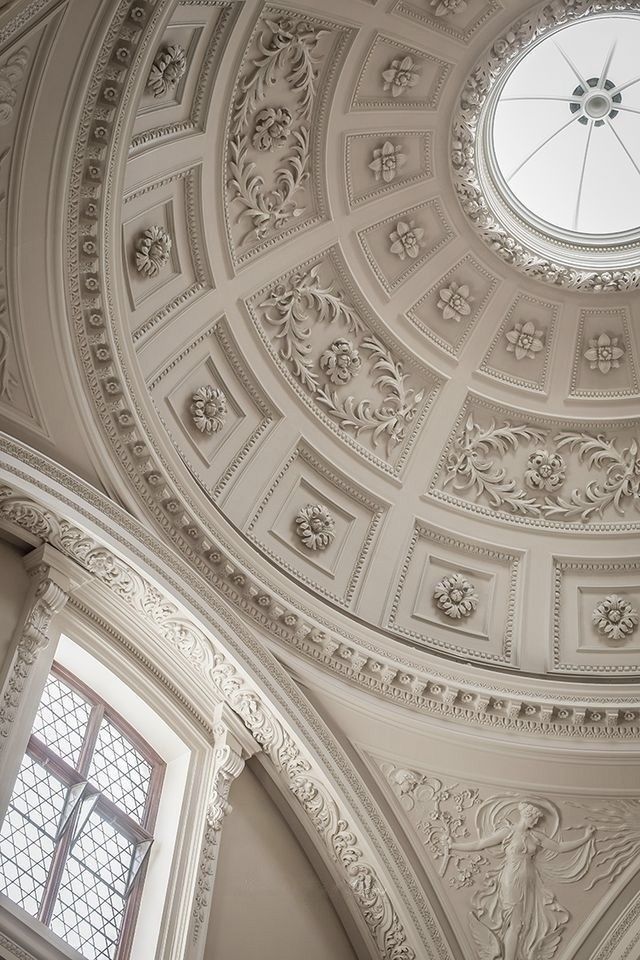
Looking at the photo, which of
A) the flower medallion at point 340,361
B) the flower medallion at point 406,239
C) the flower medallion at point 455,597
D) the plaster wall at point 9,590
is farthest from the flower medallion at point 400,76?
the plaster wall at point 9,590

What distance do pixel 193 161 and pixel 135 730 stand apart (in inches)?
236

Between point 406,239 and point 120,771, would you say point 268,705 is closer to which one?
point 120,771

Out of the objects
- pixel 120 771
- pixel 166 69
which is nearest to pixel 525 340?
pixel 166 69

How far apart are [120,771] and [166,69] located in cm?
676

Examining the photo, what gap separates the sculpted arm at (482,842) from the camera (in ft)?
39.4

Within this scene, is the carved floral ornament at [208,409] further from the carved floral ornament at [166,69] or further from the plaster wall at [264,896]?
the plaster wall at [264,896]

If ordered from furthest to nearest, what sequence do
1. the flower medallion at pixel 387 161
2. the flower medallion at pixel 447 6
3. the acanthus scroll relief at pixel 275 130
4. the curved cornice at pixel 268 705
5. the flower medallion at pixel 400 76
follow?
the flower medallion at pixel 387 161
the flower medallion at pixel 400 76
the flower medallion at pixel 447 6
the acanthus scroll relief at pixel 275 130
the curved cornice at pixel 268 705

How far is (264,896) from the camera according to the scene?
11.0 meters

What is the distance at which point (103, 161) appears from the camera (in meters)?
11.2

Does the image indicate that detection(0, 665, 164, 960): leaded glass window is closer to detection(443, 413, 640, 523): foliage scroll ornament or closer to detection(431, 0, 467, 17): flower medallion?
detection(443, 413, 640, 523): foliage scroll ornament

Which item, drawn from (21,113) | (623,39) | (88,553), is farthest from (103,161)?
(623,39)

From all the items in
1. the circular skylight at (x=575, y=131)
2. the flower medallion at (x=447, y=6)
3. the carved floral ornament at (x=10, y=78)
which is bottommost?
the carved floral ornament at (x=10, y=78)

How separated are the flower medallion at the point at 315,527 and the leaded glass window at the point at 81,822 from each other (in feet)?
10.6

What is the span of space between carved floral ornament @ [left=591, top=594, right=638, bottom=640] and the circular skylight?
5.09 meters
